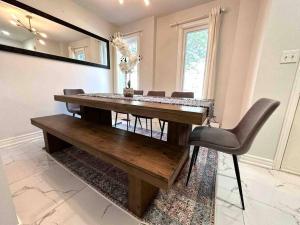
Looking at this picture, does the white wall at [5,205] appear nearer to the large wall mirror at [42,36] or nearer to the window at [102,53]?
the large wall mirror at [42,36]

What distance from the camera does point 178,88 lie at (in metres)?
3.26

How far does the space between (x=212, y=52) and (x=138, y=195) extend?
2.79 meters

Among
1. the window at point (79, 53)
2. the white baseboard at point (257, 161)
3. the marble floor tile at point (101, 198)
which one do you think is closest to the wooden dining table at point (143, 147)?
the marble floor tile at point (101, 198)

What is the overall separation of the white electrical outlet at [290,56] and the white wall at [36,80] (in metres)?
3.37

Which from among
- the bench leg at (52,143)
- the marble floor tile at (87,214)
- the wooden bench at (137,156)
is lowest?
the marble floor tile at (87,214)

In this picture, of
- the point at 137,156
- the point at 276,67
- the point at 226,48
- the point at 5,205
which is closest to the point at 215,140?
the point at 137,156

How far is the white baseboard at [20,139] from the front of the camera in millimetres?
2007

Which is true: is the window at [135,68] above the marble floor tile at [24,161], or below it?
above

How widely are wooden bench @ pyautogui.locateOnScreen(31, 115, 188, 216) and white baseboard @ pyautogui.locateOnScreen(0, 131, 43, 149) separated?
4.12ft

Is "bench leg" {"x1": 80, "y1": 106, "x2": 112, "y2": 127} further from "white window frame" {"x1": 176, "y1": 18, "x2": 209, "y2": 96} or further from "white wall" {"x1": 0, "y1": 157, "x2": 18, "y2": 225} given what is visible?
"white window frame" {"x1": 176, "y1": 18, "x2": 209, "y2": 96}

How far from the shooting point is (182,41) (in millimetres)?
3039

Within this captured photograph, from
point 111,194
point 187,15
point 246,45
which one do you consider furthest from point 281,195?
point 187,15

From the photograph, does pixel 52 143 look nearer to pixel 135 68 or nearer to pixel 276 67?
pixel 135 68

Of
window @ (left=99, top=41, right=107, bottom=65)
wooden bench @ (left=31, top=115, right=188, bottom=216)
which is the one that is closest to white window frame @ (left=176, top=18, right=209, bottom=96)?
window @ (left=99, top=41, right=107, bottom=65)
